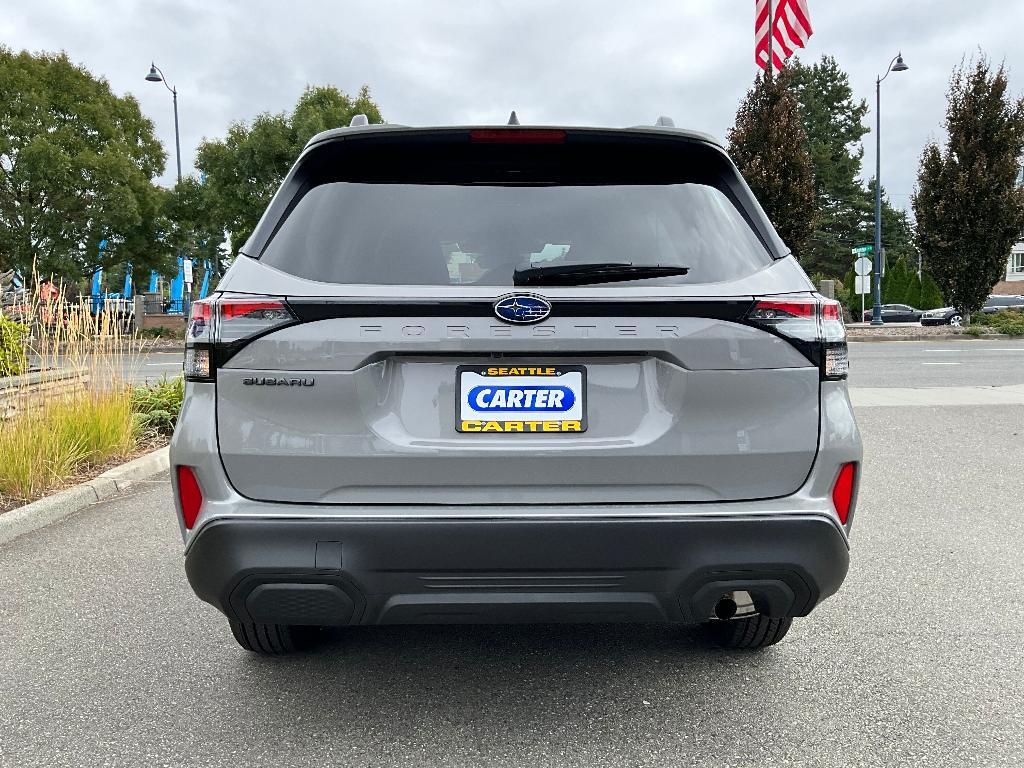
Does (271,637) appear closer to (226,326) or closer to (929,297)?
(226,326)

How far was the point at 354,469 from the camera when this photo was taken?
2.25m

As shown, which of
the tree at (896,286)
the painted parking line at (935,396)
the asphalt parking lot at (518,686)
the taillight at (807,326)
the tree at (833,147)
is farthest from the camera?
the tree at (833,147)

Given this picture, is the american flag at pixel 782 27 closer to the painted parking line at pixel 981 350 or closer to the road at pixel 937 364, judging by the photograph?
the road at pixel 937 364

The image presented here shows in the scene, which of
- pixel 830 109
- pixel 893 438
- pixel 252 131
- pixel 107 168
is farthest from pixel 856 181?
pixel 893 438

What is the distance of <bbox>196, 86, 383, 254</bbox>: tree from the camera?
89.9 feet

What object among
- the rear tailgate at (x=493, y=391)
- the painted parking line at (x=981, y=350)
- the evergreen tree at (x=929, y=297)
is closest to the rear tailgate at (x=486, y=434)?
the rear tailgate at (x=493, y=391)

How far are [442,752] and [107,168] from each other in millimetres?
26567

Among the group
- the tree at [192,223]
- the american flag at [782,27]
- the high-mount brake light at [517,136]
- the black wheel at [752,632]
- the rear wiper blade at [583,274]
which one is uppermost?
the american flag at [782,27]

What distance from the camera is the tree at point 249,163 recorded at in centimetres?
2739

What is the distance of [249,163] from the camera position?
27562 millimetres

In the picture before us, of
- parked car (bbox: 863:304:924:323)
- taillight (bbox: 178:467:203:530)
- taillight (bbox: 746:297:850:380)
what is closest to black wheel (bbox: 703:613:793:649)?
taillight (bbox: 746:297:850:380)

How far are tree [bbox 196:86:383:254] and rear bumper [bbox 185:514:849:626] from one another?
26533 mm

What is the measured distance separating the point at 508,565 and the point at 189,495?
92 centimetres

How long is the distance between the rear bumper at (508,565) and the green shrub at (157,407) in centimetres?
544
